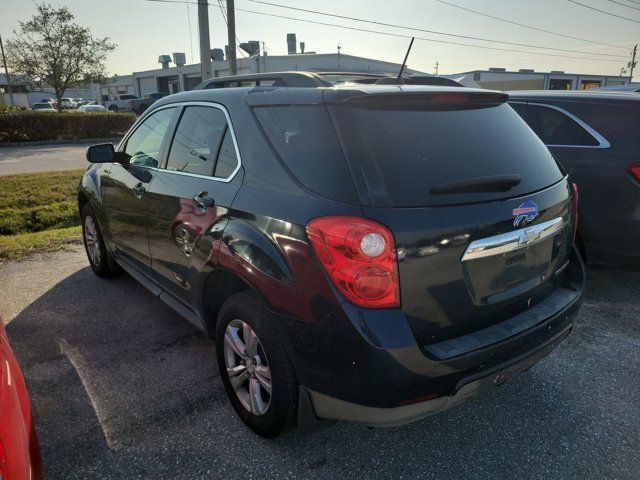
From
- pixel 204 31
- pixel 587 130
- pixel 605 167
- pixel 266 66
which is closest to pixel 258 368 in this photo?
pixel 605 167

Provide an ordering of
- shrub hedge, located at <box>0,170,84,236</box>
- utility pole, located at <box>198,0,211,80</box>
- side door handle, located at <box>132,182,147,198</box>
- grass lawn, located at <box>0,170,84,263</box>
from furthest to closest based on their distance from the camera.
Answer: utility pole, located at <box>198,0,211,80</box>
shrub hedge, located at <box>0,170,84,236</box>
grass lawn, located at <box>0,170,84,263</box>
side door handle, located at <box>132,182,147,198</box>

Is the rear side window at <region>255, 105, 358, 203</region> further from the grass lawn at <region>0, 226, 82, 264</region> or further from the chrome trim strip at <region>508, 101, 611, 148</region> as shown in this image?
the grass lawn at <region>0, 226, 82, 264</region>

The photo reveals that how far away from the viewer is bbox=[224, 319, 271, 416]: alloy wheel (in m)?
2.28

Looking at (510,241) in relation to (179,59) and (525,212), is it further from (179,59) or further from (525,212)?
(179,59)

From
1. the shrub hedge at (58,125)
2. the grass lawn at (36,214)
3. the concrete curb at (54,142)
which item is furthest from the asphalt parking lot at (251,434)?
the shrub hedge at (58,125)

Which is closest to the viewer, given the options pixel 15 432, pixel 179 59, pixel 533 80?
pixel 15 432

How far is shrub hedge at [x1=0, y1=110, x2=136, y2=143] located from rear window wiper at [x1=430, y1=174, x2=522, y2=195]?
20.7 m

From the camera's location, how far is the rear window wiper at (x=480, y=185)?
1.97 m

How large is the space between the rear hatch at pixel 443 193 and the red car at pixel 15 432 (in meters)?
1.33

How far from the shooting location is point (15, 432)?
1.53 metres

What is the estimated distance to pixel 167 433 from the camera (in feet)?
8.11

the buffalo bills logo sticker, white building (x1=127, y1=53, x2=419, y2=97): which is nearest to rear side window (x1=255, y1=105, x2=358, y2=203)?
the buffalo bills logo sticker

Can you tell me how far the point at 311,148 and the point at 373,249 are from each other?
0.55 m

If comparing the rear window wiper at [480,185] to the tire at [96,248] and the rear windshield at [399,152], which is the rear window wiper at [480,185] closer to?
the rear windshield at [399,152]
